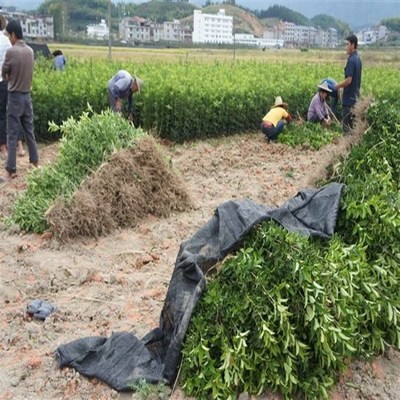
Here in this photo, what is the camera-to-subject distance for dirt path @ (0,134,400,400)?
3.62m

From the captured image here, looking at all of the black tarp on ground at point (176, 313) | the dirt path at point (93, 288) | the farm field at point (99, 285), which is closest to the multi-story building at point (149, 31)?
the farm field at point (99, 285)

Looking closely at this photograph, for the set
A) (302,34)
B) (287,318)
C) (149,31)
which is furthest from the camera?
(302,34)

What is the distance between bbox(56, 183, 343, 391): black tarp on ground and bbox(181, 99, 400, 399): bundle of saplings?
0.08m

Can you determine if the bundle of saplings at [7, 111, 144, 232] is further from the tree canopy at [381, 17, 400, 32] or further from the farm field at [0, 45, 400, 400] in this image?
the tree canopy at [381, 17, 400, 32]

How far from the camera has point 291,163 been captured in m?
9.47

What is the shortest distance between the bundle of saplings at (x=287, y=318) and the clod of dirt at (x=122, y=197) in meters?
2.75

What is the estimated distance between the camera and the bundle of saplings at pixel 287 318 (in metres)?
3.28

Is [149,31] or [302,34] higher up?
[302,34]

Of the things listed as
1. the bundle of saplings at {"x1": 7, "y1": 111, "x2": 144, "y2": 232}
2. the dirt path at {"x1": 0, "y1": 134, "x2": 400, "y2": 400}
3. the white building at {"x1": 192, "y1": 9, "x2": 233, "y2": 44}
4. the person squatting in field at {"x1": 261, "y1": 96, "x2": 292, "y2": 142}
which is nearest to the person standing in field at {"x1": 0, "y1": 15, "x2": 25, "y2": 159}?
the dirt path at {"x1": 0, "y1": 134, "x2": 400, "y2": 400}

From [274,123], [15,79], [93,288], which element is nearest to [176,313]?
[93,288]

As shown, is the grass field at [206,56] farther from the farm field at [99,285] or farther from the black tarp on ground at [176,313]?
the black tarp on ground at [176,313]

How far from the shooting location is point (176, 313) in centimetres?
359

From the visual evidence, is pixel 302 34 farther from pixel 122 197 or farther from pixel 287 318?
pixel 287 318

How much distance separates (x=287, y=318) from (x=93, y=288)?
7.08 feet
